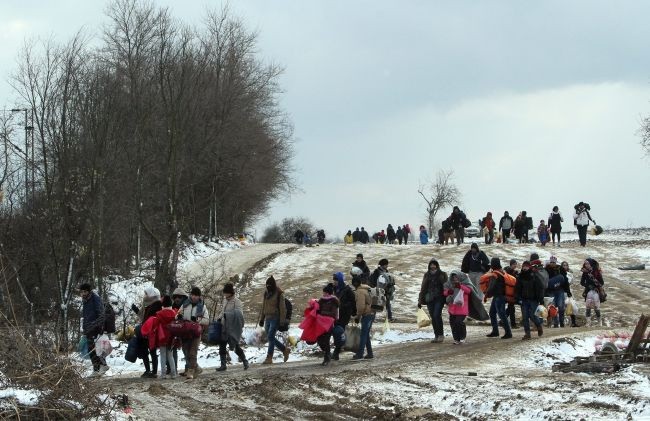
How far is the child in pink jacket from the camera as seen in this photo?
20.9 metres

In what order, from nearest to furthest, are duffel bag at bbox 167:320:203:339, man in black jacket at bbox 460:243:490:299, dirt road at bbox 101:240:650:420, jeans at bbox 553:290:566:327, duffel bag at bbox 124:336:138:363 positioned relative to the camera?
1. dirt road at bbox 101:240:650:420
2. duffel bag at bbox 167:320:203:339
3. duffel bag at bbox 124:336:138:363
4. man in black jacket at bbox 460:243:490:299
5. jeans at bbox 553:290:566:327

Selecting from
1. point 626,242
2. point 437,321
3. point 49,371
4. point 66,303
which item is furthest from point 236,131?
point 49,371

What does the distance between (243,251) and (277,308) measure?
30.7 meters

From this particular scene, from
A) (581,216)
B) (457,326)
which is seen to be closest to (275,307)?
(457,326)

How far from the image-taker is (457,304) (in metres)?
20.9

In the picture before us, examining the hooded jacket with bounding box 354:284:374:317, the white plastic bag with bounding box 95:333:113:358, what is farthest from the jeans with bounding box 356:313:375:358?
the white plastic bag with bounding box 95:333:113:358

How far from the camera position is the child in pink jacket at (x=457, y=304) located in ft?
68.6

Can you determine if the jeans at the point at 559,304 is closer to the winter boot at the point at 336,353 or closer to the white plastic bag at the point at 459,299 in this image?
the white plastic bag at the point at 459,299

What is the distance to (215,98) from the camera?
52188mm

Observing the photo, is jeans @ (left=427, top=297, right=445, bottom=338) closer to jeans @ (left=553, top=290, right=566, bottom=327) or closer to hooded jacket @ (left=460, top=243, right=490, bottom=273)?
hooded jacket @ (left=460, top=243, right=490, bottom=273)

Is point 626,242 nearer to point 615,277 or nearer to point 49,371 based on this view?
point 615,277

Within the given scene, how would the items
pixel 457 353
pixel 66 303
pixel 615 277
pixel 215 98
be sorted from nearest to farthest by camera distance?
1. pixel 457 353
2. pixel 66 303
3. pixel 615 277
4. pixel 215 98

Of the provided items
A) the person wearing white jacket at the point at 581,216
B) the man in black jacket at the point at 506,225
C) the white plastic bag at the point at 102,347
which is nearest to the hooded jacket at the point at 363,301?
the white plastic bag at the point at 102,347

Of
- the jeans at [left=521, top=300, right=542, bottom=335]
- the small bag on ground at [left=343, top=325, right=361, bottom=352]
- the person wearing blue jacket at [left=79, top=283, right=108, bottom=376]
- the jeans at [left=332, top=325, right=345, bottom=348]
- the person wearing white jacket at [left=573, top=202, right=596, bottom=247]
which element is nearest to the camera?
the person wearing blue jacket at [left=79, top=283, right=108, bottom=376]
